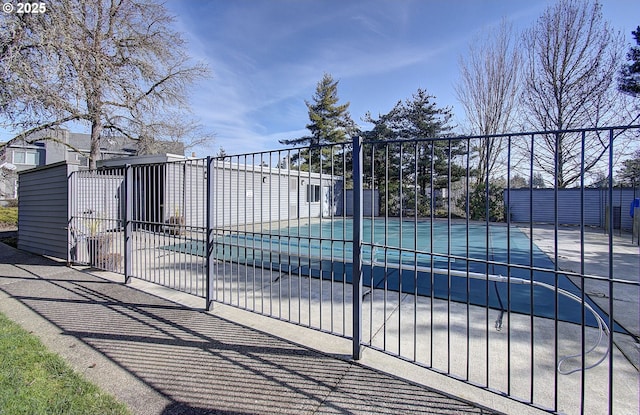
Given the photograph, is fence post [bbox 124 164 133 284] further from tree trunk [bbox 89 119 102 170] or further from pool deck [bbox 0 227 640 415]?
tree trunk [bbox 89 119 102 170]

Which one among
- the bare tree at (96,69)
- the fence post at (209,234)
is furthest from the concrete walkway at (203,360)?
the bare tree at (96,69)

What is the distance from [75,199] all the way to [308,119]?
66.7 ft

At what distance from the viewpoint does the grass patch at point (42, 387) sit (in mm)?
1986

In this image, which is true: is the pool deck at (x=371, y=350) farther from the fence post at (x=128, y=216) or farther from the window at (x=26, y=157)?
the window at (x=26, y=157)

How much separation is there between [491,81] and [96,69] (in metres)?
19.8

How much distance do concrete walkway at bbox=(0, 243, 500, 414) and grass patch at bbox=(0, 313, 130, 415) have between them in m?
0.09

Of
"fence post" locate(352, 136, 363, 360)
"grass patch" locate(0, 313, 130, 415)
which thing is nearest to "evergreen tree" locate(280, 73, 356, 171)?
"fence post" locate(352, 136, 363, 360)

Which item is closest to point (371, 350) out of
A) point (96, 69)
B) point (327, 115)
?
point (96, 69)

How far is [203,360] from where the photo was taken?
264cm

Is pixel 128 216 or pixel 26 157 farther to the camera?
pixel 26 157

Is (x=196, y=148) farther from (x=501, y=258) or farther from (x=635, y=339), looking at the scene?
(x=635, y=339)

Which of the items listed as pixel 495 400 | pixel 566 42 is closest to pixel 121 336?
pixel 495 400

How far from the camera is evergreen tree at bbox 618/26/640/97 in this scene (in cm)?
1229

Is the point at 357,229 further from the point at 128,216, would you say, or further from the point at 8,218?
the point at 8,218
